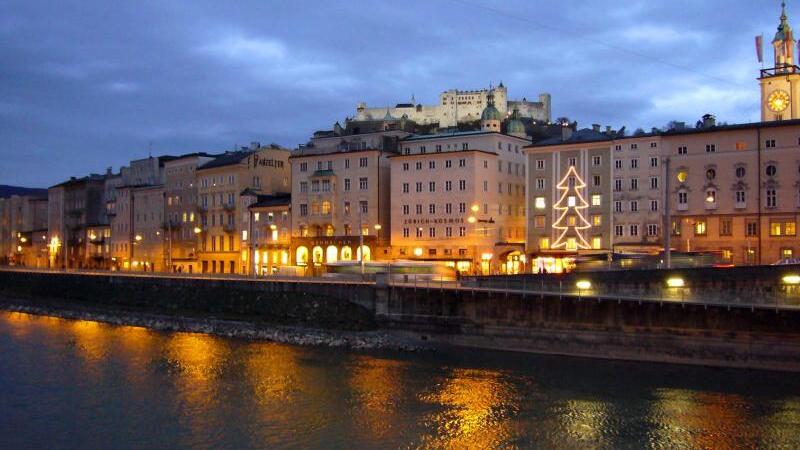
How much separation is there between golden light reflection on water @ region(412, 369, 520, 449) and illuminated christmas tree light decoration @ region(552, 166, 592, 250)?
1360 inches

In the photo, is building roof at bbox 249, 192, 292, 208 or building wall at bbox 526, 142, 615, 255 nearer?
building wall at bbox 526, 142, 615, 255

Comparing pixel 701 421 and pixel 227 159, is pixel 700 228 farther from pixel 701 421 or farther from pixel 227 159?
pixel 227 159

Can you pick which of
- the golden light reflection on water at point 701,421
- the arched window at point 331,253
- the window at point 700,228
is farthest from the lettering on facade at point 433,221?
the golden light reflection on water at point 701,421

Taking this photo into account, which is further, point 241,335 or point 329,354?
point 241,335

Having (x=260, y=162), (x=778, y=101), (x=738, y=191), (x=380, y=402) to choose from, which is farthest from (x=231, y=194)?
(x=380, y=402)

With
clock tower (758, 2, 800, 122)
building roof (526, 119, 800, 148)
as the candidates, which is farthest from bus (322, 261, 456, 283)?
clock tower (758, 2, 800, 122)

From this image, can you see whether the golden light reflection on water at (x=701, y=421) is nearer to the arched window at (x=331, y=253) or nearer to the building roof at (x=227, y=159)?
the arched window at (x=331, y=253)

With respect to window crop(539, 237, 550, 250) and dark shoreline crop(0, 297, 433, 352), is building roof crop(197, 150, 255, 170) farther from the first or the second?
window crop(539, 237, 550, 250)

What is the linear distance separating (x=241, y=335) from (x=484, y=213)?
31673mm


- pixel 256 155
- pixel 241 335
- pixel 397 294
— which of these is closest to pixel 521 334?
pixel 397 294

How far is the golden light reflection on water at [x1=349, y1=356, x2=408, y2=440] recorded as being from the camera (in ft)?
124

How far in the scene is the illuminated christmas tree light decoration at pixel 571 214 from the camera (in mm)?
80875

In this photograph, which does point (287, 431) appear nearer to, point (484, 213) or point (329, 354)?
point (329, 354)

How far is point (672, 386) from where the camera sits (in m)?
44.5
